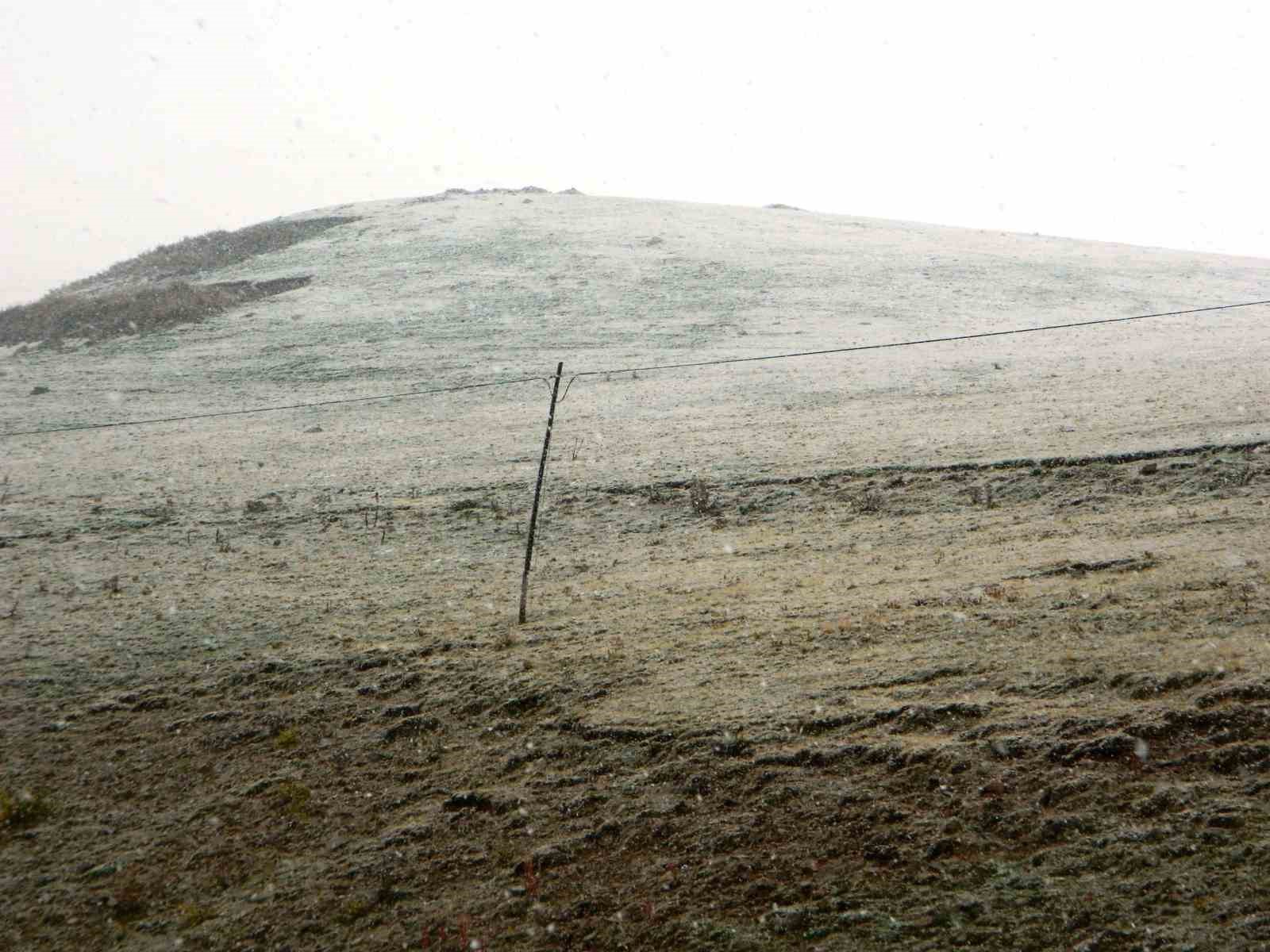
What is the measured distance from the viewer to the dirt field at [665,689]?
16.4 feet

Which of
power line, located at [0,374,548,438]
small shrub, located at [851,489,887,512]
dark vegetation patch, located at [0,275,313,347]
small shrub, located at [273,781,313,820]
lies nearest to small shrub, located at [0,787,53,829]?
small shrub, located at [273,781,313,820]

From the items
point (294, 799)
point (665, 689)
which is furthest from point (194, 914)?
point (665, 689)

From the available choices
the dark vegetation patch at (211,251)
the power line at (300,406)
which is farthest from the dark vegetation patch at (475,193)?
the power line at (300,406)

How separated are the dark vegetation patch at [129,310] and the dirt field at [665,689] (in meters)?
13.4

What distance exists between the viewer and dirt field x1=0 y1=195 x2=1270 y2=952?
16.4 ft

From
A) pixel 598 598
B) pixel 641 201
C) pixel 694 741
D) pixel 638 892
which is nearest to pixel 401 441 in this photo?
pixel 598 598

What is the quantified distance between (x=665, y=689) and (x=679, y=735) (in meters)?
0.68

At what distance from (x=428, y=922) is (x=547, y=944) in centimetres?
72

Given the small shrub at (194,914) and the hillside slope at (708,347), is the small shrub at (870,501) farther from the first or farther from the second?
the small shrub at (194,914)

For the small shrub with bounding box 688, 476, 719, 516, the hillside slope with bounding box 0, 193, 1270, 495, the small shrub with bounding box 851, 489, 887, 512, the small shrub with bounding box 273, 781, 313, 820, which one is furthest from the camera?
the hillside slope with bounding box 0, 193, 1270, 495

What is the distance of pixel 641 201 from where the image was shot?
142 ft

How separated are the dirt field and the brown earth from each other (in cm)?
3

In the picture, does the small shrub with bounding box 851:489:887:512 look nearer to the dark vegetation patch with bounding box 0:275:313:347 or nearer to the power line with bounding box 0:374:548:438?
the power line with bounding box 0:374:548:438

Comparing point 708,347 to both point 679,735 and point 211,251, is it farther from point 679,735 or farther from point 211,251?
point 211,251
